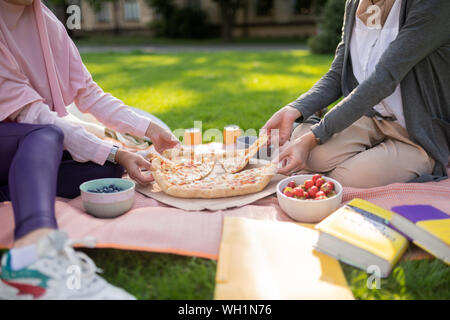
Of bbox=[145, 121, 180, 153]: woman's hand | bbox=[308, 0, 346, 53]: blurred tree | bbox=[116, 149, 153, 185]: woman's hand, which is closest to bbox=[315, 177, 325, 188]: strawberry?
bbox=[116, 149, 153, 185]: woman's hand

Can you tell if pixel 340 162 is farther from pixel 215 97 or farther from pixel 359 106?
pixel 215 97

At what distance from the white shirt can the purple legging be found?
1.86 metres

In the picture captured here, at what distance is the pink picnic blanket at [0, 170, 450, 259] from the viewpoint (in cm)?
191

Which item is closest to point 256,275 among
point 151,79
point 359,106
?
point 359,106

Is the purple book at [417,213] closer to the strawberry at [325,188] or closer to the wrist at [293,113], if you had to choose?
the strawberry at [325,188]

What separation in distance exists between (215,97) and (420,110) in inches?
159

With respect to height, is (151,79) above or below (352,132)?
below

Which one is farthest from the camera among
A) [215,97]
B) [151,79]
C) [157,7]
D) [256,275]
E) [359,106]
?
[157,7]

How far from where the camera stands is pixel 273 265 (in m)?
1.82

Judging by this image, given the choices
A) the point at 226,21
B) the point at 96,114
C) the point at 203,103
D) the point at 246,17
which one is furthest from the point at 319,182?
the point at 246,17

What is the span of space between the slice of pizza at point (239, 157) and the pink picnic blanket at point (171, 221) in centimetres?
49

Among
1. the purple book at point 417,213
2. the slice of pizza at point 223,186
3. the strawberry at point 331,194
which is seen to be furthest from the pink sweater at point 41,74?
the purple book at point 417,213

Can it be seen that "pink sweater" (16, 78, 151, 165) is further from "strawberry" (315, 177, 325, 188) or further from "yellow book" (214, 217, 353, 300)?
"strawberry" (315, 177, 325, 188)

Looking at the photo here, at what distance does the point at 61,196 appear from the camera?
2.56m
